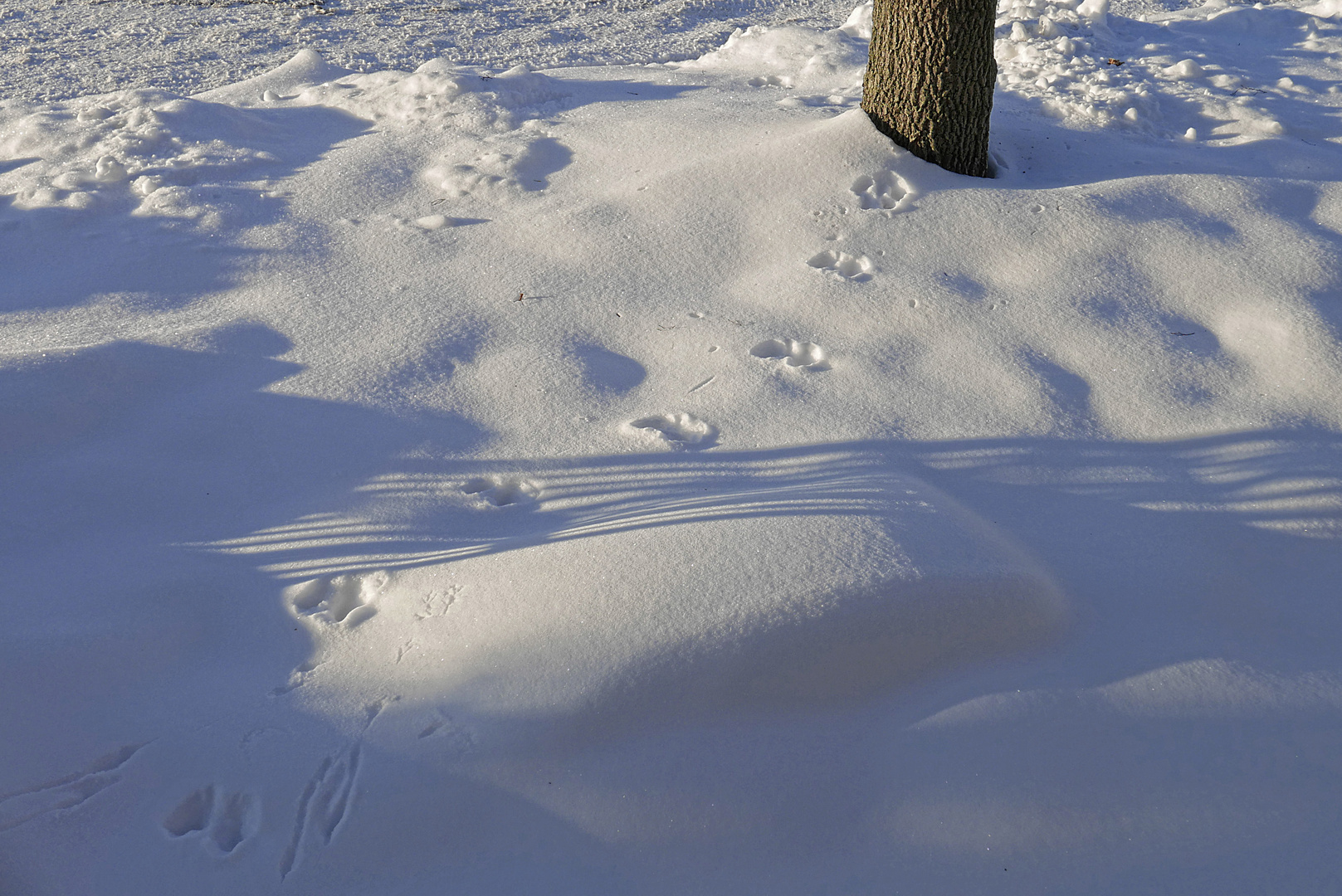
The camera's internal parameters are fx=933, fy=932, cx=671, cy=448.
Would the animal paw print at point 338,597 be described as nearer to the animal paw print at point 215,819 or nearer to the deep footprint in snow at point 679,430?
the animal paw print at point 215,819

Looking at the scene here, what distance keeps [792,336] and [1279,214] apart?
2213 millimetres

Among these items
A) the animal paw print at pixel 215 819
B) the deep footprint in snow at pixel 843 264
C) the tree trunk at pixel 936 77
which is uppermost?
the tree trunk at pixel 936 77

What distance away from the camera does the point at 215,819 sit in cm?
205

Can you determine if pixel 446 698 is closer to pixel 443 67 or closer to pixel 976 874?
pixel 976 874

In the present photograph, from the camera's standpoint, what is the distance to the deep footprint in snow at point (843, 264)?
3672 millimetres

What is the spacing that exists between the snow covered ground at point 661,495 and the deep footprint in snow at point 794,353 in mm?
18

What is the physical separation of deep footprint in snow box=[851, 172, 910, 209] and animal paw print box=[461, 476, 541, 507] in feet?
6.47

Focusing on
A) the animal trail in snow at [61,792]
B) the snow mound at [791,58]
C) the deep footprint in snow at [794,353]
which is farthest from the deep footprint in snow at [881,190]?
the animal trail in snow at [61,792]

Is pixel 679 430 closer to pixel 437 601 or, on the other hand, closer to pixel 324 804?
pixel 437 601

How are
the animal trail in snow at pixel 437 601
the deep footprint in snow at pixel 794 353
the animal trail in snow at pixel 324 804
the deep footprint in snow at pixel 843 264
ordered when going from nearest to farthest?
the animal trail in snow at pixel 324 804 < the animal trail in snow at pixel 437 601 < the deep footprint in snow at pixel 794 353 < the deep footprint in snow at pixel 843 264

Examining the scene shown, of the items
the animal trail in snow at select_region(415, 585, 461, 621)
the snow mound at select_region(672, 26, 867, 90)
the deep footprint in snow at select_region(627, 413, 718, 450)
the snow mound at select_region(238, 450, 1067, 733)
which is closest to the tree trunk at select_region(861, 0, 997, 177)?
the snow mound at select_region(672, 26, 867, 90)

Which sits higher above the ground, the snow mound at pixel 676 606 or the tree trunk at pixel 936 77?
the tree trunk at pixel 936 77

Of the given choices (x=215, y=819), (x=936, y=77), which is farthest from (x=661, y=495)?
(x=936, y=77)

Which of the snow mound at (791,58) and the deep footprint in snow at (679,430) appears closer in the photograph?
the deep footprint in snow at (679,430)
